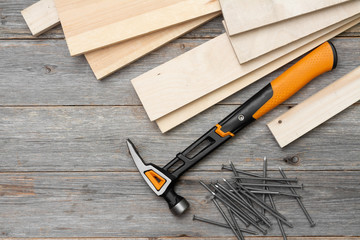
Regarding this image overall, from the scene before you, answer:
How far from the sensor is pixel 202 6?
1184 mm

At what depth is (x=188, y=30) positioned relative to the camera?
4.08 ft

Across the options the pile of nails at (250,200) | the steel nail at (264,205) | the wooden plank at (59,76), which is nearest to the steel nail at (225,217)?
the pile of nails at (250,200)

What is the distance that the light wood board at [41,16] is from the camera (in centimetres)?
124

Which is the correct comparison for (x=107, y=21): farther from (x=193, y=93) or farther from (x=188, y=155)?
(x=188, y=155)

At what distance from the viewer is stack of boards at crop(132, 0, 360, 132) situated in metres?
1.15

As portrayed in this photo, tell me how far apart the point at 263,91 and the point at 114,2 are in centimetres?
63

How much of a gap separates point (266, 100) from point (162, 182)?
479 mm

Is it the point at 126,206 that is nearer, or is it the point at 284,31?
the point at 284,31

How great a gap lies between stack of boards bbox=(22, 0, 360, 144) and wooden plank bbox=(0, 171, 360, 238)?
292 mm

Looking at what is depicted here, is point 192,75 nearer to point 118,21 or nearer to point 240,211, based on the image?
point 118,21

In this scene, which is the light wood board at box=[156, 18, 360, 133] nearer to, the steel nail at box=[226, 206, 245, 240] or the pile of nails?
the pile of nails

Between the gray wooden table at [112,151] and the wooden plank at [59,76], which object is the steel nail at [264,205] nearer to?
the gray wooden table at [112,151]

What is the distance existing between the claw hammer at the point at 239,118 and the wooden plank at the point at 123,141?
0.06m

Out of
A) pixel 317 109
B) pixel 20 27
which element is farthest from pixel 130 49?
pixel 317 109
